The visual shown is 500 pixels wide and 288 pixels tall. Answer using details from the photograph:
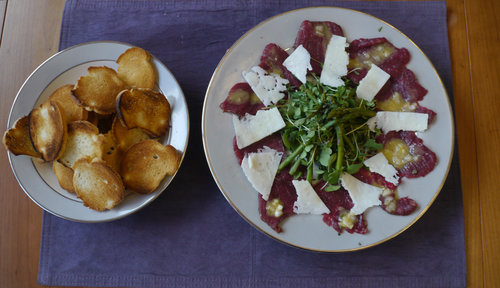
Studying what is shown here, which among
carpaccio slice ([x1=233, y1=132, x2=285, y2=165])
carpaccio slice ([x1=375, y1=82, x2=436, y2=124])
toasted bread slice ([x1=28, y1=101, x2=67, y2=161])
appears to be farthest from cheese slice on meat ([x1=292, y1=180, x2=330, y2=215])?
toasted bread slice ([x1=28, y1=101, x2=67, y2=161])

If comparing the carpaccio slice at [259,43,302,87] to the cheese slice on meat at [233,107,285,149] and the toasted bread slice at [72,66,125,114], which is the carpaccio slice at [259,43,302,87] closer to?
the cheese slice on meat at [233,107,285,149]

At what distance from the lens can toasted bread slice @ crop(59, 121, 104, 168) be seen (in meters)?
1.35

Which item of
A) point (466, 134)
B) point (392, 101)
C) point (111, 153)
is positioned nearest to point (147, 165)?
point (111, 153)

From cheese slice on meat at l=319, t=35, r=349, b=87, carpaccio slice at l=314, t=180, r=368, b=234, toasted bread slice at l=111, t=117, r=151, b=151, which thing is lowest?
carpaccio slice at l=314, t=180, r=368, b=234

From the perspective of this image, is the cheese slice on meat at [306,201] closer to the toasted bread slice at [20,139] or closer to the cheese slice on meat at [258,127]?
the cheese slice on meat at [258,127]

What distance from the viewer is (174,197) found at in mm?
1541

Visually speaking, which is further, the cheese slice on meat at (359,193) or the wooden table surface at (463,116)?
the wooden table surface at (463,116)

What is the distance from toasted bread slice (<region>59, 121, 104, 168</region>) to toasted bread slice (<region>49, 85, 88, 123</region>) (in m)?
0.05

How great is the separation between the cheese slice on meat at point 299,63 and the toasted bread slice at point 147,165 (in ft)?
1.90

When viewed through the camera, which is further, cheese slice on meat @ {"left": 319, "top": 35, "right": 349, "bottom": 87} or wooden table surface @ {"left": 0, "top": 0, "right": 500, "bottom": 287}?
wooden table surface @ {"left": 0, "top": 0, "right": 500, "bottom": 287}

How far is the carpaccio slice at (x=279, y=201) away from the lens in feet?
4.53

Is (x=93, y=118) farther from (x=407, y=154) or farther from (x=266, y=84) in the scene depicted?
(x=407, y=154)

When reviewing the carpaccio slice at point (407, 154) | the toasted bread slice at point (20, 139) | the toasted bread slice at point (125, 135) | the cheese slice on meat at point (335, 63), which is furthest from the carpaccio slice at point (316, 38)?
the toasted bread slice at point (20, 139)

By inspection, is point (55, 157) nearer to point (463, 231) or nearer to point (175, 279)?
point (175, 279)
